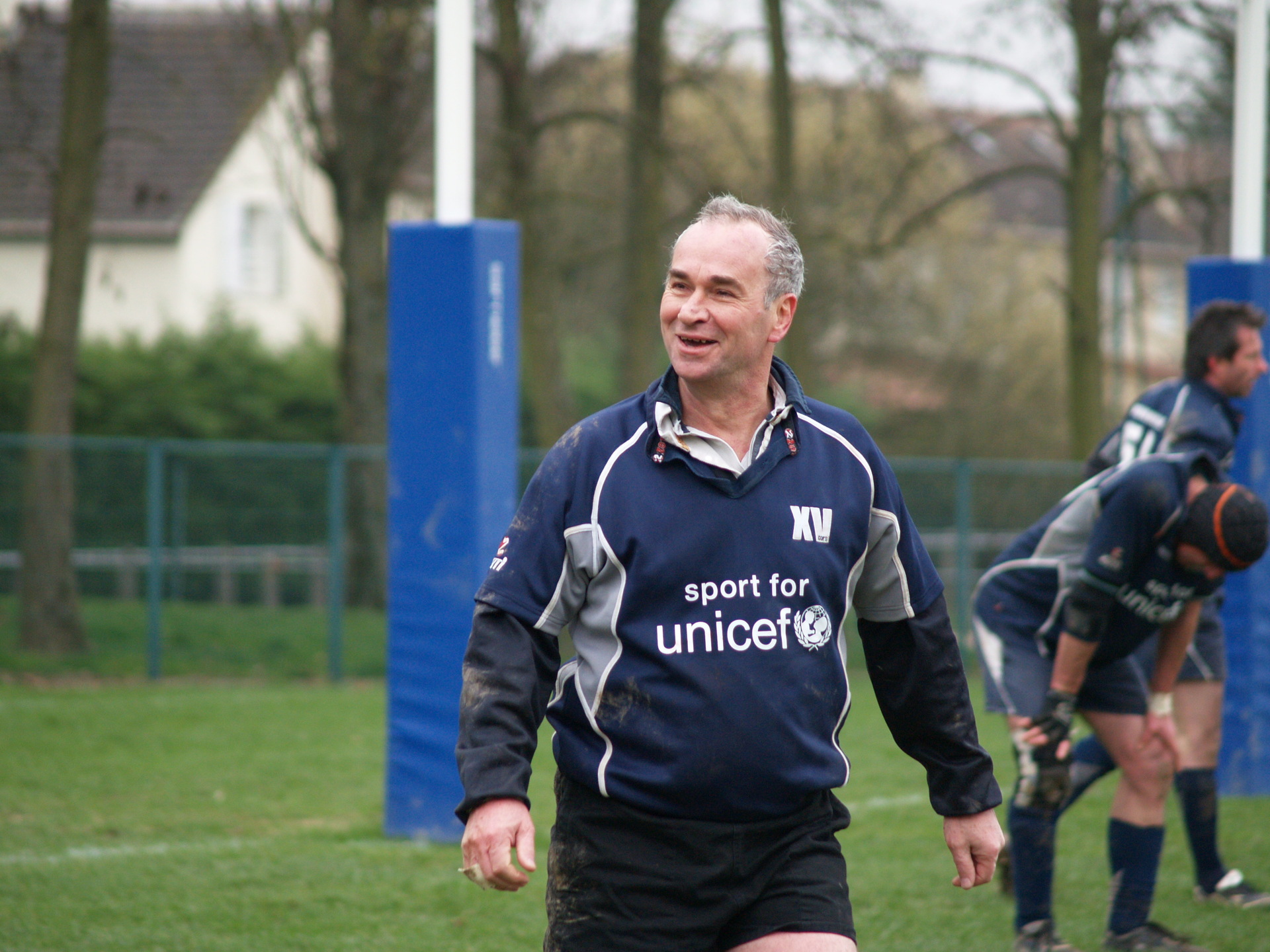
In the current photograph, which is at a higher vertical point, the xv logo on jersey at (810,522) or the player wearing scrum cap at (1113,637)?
the xv logo on jersey at (810,522)

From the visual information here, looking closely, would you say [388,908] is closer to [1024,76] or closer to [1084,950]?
[1084,950]

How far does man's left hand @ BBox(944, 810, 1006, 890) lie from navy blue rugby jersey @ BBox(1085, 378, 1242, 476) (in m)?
2.58

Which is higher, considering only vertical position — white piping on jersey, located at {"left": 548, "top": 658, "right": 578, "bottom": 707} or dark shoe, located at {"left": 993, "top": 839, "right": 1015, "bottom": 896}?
white piping on jersey, located at {"left": 548, "top": 658, "right": 578, "bottom": 707}

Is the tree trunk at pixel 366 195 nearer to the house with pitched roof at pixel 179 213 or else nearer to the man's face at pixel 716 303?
the house with pitched roof at pixel 179 213

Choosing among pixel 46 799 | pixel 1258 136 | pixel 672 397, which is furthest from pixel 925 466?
pixel 672 397

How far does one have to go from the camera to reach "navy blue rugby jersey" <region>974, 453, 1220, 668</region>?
188 inches

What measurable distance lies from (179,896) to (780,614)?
12.4ft

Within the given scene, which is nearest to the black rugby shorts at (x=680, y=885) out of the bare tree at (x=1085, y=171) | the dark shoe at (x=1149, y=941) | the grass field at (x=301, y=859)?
the grass field at (x=301, y=859)

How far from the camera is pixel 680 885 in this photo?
9.28 ft

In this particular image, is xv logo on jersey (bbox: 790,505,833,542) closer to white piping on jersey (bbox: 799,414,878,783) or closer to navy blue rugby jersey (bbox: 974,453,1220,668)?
white piping on jersey (bbox: 799,414,878,783)

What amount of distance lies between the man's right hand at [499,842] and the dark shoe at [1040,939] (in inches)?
118

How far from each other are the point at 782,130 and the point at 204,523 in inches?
279

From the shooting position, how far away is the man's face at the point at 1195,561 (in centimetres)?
480

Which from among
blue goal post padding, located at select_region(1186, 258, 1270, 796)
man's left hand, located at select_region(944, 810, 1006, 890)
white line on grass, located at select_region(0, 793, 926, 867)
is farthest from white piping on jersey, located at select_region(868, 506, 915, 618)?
blue goal post padding, located at select_region(1186, 258, 1270, 796)
